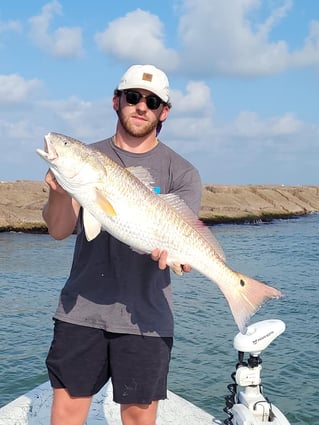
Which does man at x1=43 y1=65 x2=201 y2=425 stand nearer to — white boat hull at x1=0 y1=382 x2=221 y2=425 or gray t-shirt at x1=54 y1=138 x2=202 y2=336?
gray t-shirt at x1=54 y1=138 x2=202 y2=336

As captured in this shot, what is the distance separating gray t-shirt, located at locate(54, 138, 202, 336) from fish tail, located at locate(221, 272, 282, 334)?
1.64ft

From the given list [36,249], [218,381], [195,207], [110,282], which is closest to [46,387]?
[110,282]

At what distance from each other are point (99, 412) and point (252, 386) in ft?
5.22

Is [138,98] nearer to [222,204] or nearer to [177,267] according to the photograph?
[177,267]

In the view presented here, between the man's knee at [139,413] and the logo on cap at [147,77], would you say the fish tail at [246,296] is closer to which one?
the man's knee at [139,413]

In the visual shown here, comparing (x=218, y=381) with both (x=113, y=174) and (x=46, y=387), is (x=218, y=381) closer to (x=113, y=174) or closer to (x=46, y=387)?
(x=46, y=387)

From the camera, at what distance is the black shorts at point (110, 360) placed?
383 cm

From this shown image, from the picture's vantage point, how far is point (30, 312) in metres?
13.9

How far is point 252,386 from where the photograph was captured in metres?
4.94

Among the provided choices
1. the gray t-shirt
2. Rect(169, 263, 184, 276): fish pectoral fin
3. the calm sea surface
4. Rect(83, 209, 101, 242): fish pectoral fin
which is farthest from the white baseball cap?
the calm sea surface

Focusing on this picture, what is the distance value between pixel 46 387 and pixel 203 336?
6241 millimetres

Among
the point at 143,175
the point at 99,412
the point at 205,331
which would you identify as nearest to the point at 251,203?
the point at 205,331

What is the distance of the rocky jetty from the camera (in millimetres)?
35688

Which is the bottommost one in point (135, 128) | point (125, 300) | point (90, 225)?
point (125, 300)
